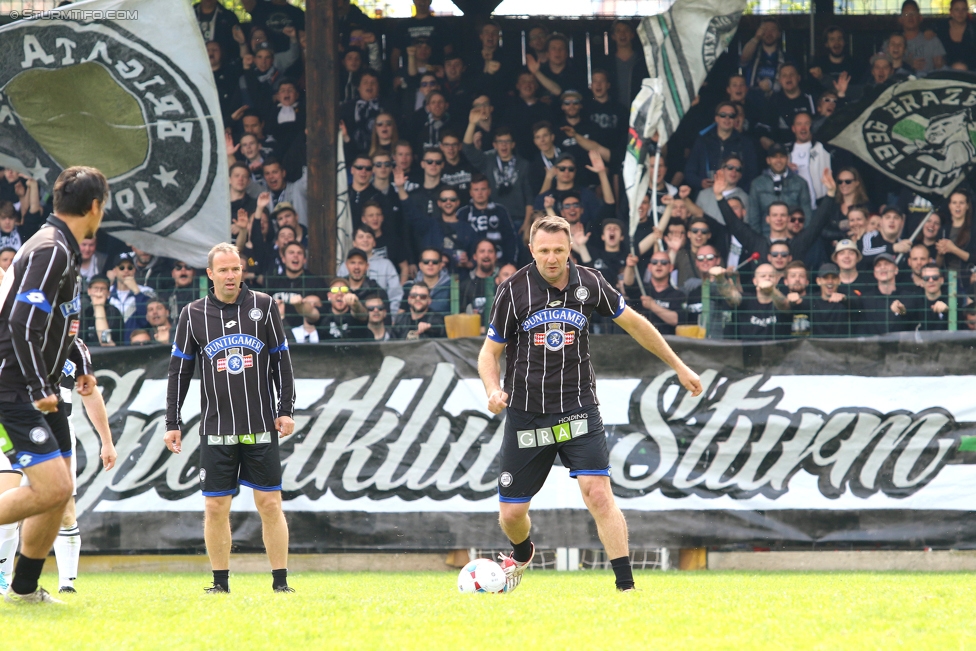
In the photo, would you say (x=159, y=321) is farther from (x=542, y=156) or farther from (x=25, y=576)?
(x=25, y=576)

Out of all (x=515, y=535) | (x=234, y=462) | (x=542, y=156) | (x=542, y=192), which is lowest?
(x=515, y=535)

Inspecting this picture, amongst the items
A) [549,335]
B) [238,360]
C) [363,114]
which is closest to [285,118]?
[363,114]

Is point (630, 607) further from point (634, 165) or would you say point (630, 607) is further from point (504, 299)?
point (634, 165)

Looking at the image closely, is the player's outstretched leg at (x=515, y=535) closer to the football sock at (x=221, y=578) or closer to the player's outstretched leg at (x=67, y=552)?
the football sock at (x=221, y=578)

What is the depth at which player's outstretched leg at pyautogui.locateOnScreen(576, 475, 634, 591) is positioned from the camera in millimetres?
6980

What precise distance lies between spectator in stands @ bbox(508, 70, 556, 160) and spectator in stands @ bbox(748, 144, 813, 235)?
8.86 ft

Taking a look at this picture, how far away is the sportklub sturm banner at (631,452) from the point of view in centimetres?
1105

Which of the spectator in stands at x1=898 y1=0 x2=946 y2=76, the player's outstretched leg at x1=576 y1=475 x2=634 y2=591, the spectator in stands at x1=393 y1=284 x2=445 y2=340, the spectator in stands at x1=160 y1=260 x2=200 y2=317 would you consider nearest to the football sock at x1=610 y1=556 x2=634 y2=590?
the player's outstretched leg at x1=576 y1=475 x2=634 y2=591

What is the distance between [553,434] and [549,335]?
24.5 inches

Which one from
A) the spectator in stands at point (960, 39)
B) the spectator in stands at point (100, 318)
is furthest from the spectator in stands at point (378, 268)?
the spectator in stands at point (960, 39)

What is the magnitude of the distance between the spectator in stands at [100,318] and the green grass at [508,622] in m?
5.85

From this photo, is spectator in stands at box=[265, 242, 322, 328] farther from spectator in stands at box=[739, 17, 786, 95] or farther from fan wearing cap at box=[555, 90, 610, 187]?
spectator in stands at box=[739, 17, 786, 95]

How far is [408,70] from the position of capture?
14797 millimetres

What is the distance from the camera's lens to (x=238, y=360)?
8.04 m
